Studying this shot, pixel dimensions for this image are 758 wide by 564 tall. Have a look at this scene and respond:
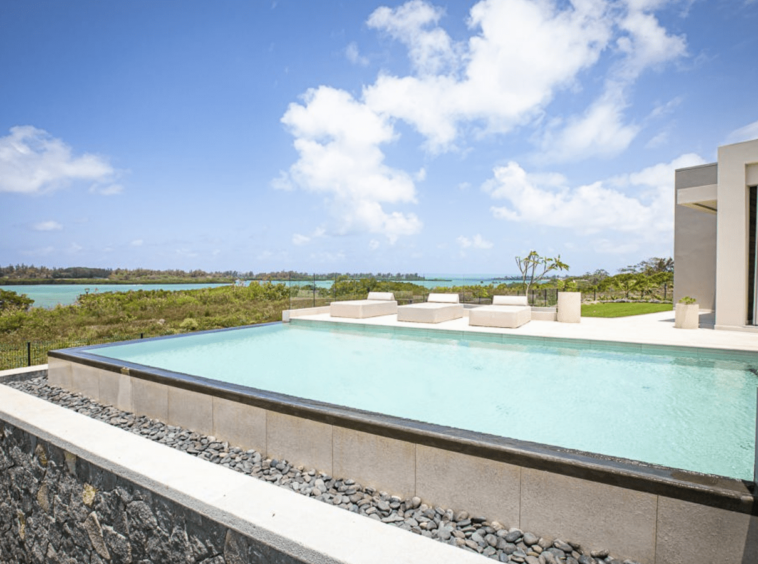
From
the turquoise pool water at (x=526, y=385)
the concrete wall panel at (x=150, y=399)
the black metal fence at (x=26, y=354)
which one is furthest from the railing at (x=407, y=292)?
the concrete wall panel at (x=150, y=399)

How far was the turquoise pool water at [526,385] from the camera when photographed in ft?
13.4

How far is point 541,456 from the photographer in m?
2.65

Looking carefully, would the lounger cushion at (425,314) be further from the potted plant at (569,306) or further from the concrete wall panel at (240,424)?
the concrete wall panel at (240,424)

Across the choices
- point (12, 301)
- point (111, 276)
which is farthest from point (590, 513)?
point (111, 276)

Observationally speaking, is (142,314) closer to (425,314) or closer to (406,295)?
(406,295)

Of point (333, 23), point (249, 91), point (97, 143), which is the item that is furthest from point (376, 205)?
point (97, 143)

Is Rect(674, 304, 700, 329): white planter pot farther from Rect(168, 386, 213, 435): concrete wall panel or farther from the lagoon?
the lagoon

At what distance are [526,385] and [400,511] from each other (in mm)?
3583

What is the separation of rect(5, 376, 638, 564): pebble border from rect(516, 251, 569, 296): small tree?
1303 centimetres

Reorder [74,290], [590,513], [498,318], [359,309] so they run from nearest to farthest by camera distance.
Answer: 1. [590,513]
2. [498,318]
3. [359,309]
4. [74,290]

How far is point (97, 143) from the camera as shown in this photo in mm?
22703

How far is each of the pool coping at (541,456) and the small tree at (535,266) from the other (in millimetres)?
12915

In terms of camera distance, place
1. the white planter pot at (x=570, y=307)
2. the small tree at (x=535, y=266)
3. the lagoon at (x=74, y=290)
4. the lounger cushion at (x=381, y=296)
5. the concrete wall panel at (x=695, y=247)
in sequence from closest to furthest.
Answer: the white planter pot at (x=570, y=307), the lounger cushion at (x=381, y=296), the small tree at (x=535, y=266), the concrete wall panel at (x=695, y=247), the lagoon at (x=74, y=290)

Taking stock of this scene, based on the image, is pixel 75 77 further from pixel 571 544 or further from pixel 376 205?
pixel 571 544
